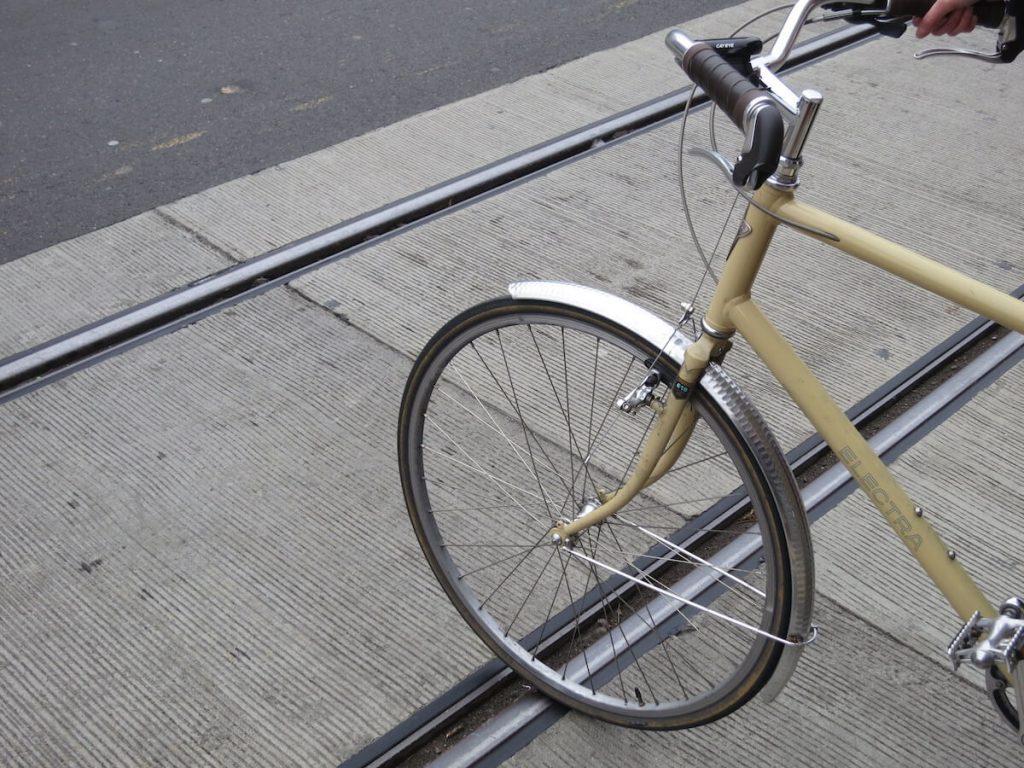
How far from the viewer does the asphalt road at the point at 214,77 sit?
4281mm

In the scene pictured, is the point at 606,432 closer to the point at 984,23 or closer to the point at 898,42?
the point at 984,23

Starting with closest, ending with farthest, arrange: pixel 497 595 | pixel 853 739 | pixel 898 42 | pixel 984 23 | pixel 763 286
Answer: pixel 984 23 < pixel 853 739 < pixel 497 595 < pixel 763 286 < pixel 898 42

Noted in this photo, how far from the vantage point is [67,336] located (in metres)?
3.37

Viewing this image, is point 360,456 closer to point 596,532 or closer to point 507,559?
point 507,559

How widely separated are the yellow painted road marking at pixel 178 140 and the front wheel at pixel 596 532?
1957 mm

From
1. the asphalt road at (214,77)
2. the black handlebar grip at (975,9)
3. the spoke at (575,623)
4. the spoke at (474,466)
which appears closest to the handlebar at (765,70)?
the black handlebar grip at (975,9)

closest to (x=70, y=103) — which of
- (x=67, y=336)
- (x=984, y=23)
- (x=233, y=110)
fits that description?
(x=233, y=110)

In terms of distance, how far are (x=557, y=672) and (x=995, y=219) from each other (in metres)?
2.60

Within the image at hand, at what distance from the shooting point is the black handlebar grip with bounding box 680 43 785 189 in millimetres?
1492

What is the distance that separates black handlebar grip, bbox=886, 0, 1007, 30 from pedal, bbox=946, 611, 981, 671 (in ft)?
3.16

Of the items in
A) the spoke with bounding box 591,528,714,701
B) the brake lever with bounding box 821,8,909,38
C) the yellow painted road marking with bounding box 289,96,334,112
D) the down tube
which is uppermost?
the brake lever with bounding box 821,8,909,38

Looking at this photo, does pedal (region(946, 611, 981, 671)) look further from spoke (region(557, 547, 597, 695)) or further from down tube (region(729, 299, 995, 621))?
spoke (region(557, 547, 597, 695))

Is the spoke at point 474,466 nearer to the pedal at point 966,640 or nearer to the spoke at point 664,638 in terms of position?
the spoke at point 664,638

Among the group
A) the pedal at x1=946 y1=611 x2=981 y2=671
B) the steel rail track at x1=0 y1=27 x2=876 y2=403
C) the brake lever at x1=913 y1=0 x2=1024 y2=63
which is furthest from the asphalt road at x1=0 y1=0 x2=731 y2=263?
the pedal at x1=946 y1=611 x2=981 y2=671
